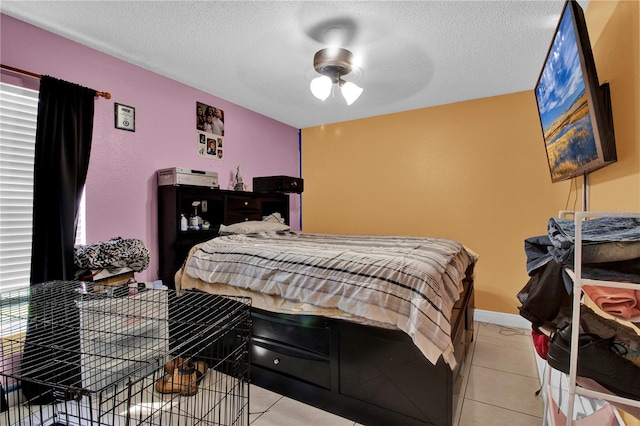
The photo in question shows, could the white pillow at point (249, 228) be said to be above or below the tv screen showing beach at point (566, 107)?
below

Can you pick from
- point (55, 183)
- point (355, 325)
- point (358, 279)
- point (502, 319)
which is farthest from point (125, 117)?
point (502, 319)

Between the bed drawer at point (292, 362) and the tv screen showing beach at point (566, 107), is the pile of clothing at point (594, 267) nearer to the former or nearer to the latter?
the tv screen showing beach at point (566, 107)

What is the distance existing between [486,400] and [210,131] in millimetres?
3271

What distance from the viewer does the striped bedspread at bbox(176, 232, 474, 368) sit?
5.08ft

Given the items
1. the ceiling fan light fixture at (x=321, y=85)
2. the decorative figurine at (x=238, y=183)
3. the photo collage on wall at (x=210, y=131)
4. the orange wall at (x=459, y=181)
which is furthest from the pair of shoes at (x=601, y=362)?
the photo collage on wall at (x=210, y=131)

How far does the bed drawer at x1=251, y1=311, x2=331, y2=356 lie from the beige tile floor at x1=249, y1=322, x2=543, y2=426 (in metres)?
0.36

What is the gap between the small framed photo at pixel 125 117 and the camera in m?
2.53

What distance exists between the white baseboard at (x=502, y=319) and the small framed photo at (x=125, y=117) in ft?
12.6

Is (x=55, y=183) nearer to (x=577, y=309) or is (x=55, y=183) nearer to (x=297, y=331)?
(x=297, y=331)

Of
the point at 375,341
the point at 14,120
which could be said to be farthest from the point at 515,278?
the point at 14,120

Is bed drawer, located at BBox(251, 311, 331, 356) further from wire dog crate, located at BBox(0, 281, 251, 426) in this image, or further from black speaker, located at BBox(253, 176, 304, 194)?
black speaker, located at BBox(253, 176, 304, 194)

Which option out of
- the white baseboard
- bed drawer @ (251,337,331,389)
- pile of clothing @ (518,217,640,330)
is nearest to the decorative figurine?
bed drawer @ (251,337,331,389)

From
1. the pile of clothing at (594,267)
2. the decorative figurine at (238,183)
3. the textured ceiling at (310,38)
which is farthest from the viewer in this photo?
the decorative figurine at (238,183)

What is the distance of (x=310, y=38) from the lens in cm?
227
